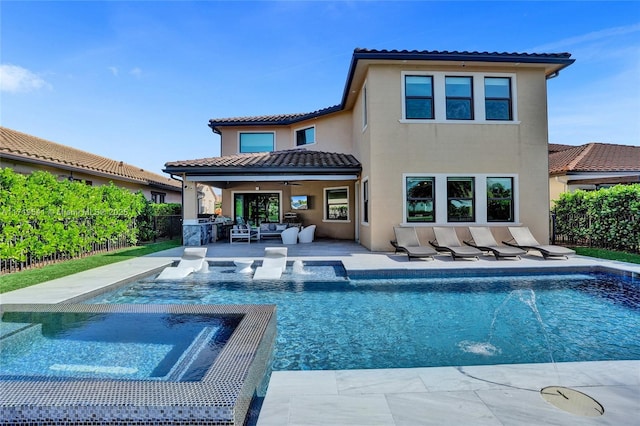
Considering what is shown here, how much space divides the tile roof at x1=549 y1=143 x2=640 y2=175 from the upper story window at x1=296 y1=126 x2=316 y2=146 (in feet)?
46.2

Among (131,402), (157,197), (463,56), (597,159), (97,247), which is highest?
(463,56)

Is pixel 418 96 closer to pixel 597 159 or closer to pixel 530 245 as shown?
pixel 530 245

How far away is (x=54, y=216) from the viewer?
36.0 ft

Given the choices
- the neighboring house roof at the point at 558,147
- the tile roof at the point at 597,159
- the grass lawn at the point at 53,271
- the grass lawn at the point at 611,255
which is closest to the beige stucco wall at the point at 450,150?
the grass lawn at the point at 611,255

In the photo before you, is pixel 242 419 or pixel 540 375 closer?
pixel 242 419

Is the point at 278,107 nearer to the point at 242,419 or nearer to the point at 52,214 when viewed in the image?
the point at 52,214

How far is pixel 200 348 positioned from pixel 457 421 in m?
3.26

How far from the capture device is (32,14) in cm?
1076

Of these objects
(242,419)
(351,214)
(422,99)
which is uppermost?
(422,99)

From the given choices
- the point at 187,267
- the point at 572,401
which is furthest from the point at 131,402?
the point at 187,267

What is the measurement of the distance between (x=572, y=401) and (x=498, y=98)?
42.3 ft

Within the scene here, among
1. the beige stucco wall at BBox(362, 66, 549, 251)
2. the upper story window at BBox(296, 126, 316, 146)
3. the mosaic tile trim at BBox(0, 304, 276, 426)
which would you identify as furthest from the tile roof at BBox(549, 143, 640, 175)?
the mosaic tile trim at BBox(0, 304, 276, 426)

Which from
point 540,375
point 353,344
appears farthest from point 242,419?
point 540,375

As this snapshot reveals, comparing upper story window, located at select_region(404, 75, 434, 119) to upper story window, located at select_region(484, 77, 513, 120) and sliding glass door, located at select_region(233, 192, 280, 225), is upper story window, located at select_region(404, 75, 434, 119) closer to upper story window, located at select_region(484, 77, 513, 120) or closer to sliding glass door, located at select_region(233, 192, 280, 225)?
upper story window, located at select_region(484, 77, 513, 120)
